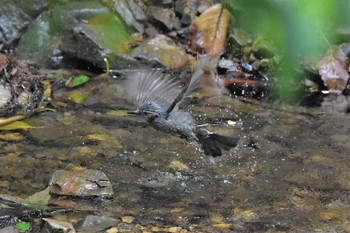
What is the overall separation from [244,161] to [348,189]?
84cm

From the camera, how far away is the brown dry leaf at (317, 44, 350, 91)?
602cm

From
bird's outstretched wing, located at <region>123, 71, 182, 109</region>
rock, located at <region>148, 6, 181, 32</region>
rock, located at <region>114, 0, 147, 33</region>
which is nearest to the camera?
bird's outstretched wing, located at <region>123, 71, 182, 109</region>

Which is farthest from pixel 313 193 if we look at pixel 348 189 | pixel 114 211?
pixel 114 211

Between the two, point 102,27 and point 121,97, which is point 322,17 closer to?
point 121,97

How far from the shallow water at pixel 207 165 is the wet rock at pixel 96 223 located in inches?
5.0

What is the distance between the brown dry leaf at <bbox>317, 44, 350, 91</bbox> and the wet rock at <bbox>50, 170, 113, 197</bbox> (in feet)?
11.2

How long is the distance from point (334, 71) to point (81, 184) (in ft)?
12.1

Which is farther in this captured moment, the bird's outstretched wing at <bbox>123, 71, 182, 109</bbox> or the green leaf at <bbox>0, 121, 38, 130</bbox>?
the green leaf at <bbox>0, 121, 38, 130</bbox>

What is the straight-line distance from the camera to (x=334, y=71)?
6.02 metres

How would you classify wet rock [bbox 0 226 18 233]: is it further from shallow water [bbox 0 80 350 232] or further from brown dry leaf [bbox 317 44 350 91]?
brown dry leaf [bbox 317 44 350 91]

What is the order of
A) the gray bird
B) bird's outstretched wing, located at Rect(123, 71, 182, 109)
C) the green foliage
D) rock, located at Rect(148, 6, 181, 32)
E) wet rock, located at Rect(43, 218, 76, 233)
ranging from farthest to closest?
rock, located at Rect(148, 6, 181, 32) < bird's outstretched wing, located at Rect(123, 71, 182, 109) < the gray bird < wet rock, located at Rect(43, 218, 76, 233) < the green foliage

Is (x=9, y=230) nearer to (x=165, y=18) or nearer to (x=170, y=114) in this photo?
(x=170, y=114)

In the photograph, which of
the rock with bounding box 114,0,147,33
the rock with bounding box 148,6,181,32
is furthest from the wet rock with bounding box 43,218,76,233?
the rock with bounding box 148,6,181,32

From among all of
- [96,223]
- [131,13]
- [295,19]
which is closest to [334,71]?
[131,13]
